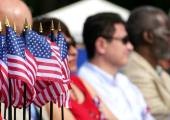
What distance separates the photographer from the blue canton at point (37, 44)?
161 inches

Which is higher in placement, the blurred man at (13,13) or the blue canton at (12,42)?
the blurred man at (13,13)

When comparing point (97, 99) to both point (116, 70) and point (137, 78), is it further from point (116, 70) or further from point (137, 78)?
point (137, 78)

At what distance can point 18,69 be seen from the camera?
4.03 metres

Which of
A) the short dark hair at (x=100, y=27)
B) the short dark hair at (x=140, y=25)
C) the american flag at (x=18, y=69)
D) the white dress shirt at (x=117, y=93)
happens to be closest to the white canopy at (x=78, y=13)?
the short dark hair at (x=140, y=25)

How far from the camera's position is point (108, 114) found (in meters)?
6.68

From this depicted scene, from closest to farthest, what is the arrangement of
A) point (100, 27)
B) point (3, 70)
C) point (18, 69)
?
point (3, 70) → point (18, 69) → point (100, 27)

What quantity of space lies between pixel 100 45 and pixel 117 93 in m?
0.51

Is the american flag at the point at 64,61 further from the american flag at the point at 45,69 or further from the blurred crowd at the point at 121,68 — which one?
the blurred crowd at the point at 121,68

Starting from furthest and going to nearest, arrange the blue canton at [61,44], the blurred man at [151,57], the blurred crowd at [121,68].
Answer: the blurred man at [151,57] → the blurred crowd at [121,68] → the blue canton at [61,44]

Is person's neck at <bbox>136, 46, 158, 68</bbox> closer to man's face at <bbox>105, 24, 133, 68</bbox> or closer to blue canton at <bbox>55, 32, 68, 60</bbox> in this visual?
man's face at <bbox>105, 24, 133, 68</bbox>

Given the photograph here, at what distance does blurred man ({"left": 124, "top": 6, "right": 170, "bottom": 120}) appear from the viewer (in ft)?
25.9

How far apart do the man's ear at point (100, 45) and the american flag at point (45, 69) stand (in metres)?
3.03

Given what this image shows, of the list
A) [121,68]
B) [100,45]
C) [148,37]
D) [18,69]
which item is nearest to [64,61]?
[18,69]

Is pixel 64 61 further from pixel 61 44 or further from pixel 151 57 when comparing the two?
pixel 151 57
